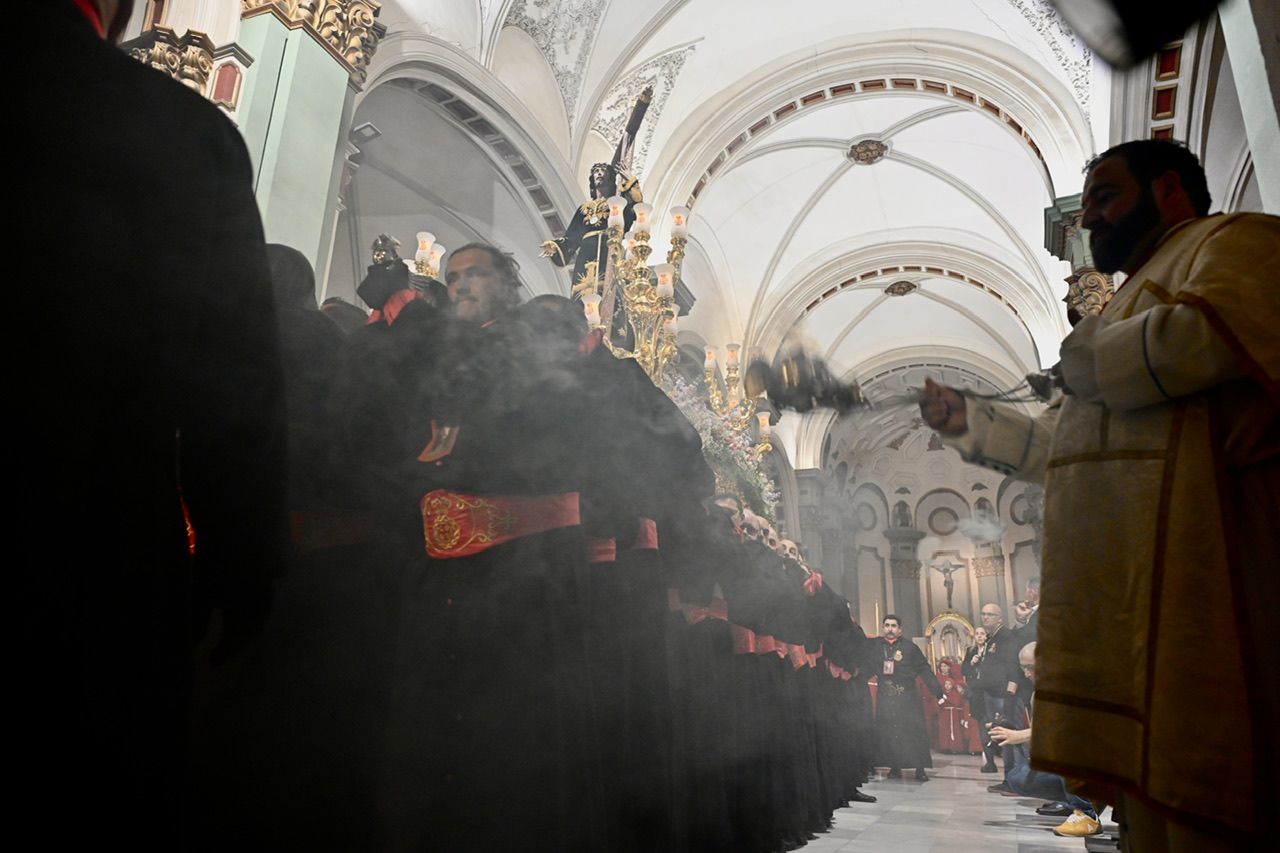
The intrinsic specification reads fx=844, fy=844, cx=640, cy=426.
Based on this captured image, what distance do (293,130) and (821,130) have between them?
8.30 meters

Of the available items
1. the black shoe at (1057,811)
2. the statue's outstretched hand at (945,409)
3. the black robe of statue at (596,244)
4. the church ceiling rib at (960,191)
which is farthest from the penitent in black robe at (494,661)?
the church ceiling rib at (960,191)

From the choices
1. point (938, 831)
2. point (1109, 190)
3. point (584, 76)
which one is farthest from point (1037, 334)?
point (1109, 190)

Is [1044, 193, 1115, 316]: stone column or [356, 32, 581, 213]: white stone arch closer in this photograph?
[356, 32, 581, 213]: white stone arch

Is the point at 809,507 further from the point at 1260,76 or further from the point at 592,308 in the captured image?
the point at 1260,76

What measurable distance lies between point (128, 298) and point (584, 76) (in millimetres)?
8115

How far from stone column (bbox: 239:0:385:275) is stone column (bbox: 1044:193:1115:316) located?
5696 mm

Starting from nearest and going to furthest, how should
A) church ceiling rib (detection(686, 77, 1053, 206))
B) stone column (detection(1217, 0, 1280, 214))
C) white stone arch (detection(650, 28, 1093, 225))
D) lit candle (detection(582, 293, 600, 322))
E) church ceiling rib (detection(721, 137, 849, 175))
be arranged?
stone column (detection(1217, 0, 1280, 214)) < lit candle (detection(582, 293, 600, 322)) < white stone arch (detection(650, 28, 1093, 225)) < church ceiling rib (detection(686, 77, 1053, 206)) < church ceiling rib (detection(721, 137, 849, 175))

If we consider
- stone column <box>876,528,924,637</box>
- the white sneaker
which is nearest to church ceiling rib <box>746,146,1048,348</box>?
the white sneaker

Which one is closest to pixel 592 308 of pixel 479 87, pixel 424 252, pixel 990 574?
pixel 424 252

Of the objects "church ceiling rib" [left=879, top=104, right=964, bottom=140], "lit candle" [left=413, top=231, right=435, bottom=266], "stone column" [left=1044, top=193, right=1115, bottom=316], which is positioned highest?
"church ceiling rib" [left=879, top=104, right=964, bottom=140]

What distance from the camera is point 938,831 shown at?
4.63 meters

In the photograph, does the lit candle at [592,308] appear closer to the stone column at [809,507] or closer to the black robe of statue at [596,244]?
the black robe of statue at [596,244]

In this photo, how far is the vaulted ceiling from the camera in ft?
26.3

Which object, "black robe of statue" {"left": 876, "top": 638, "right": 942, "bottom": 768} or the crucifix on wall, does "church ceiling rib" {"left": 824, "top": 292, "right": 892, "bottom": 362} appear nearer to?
"black robe of statue" {"left": 876, "top": 638, "right": 942, "bottom": 768}
